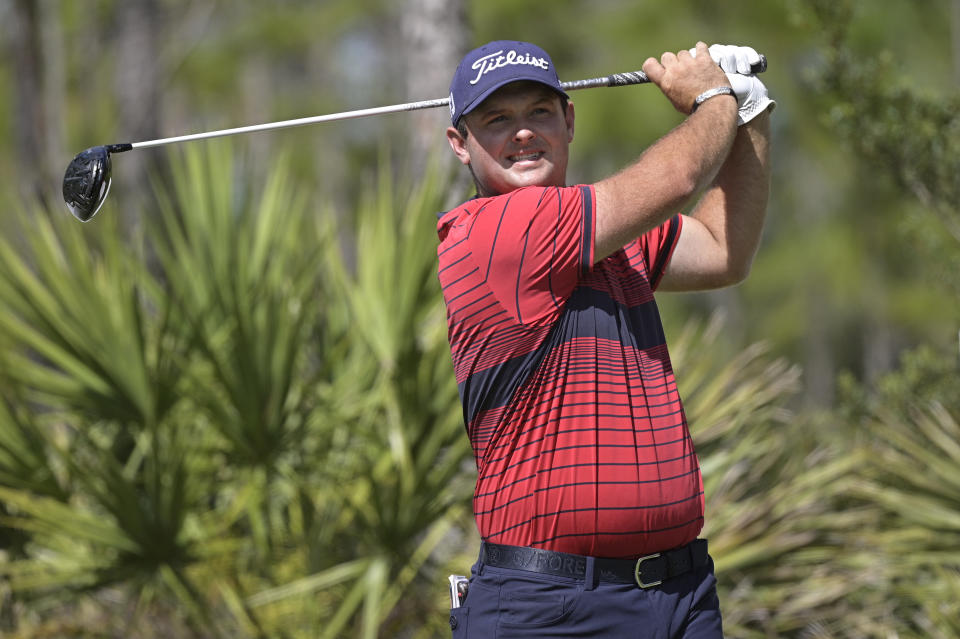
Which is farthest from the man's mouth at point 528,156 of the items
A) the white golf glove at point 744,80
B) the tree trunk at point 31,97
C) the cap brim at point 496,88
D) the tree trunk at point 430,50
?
the tree trunk at point 31,97

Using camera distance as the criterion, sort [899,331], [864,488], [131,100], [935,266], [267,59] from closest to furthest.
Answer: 1. [864,488]
2. [935,266]
3. [131,100]
4. [899,331]
5. [267,59]

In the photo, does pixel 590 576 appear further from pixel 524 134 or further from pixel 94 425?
pixel 94 425

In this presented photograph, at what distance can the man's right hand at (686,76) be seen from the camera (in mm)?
2701

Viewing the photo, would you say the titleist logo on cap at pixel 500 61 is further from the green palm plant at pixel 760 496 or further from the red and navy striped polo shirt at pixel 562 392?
the green palm plant at pixel 760 496

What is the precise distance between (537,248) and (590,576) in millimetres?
695

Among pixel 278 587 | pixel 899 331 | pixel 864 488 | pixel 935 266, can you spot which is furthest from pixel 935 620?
pixel 899 331

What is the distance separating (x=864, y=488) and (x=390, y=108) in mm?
3025

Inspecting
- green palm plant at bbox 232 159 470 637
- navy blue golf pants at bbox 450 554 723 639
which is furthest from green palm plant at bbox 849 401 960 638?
navy blue golf pants at bbox 450 554 723 639

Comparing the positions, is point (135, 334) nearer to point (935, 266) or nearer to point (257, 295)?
point (257, 295)

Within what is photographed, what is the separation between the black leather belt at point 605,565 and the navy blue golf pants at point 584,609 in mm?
13

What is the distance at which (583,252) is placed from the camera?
2.49 m

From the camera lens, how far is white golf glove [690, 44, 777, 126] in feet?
9.27

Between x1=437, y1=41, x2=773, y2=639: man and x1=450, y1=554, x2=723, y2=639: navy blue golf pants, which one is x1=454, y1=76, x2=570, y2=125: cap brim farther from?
x1=450, y1=554, x2=723, y2=639: navy blue golf pants

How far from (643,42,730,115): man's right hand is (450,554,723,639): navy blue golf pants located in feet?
3.51
